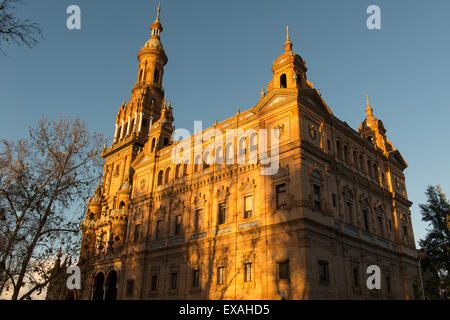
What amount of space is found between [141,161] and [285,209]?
22891mm

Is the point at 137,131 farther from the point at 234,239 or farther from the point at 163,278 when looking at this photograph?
the point at 234,239

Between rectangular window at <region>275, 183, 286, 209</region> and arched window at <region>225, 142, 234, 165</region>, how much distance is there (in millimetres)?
6192

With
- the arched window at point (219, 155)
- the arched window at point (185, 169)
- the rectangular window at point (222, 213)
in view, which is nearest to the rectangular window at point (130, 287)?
the arched window at point (185, 169)

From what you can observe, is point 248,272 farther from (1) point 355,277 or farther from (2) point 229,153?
(2) point 229,153

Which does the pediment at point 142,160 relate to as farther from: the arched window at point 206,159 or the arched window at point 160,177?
the arched window at point 206,159

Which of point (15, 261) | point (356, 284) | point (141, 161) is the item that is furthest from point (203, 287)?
point (141, 161)

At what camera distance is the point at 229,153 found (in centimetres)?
3591

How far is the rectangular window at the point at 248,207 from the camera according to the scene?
104 ft

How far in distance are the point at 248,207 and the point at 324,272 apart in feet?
26.0

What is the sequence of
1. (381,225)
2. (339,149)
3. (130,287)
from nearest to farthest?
(339,149) < (381,225) < (130,287)

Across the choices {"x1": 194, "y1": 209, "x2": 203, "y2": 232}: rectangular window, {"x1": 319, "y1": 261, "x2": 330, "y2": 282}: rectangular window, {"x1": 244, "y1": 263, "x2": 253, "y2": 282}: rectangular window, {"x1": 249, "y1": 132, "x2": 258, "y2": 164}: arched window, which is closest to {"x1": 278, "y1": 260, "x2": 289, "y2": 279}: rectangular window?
{"x1": 319, "y1": 261, "x2": 330, "y2": 282}: rectangular window

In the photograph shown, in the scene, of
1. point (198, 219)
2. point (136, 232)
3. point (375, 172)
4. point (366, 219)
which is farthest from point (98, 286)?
point (375, 172)

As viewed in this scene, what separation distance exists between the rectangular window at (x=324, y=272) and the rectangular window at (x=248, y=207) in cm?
686

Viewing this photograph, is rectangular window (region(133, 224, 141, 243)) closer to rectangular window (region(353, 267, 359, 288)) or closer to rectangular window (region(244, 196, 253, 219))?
rectangular window (region(244, 196, 253, 219))
